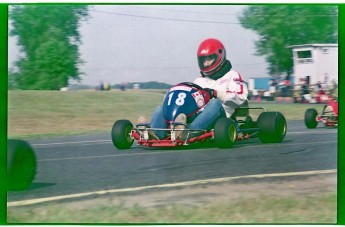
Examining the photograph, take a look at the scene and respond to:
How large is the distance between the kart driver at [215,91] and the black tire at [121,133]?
34 cm

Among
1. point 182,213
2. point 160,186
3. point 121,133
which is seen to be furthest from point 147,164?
point 182,213

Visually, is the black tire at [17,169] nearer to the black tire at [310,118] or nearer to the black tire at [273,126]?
the black tire at [273,126]

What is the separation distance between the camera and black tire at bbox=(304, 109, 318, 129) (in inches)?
484

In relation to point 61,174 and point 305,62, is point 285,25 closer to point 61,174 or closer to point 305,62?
point 305,62

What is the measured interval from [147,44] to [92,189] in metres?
1.98

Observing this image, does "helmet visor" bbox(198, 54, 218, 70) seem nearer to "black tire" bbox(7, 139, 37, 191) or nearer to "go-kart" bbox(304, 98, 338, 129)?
"go-kart" bbox(304, 98, 338, 129)

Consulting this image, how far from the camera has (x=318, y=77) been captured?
1189 centimetres

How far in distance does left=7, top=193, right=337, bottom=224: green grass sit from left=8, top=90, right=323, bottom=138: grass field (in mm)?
1230

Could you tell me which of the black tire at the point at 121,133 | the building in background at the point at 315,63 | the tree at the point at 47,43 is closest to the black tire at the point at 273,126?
the building in background at the point at 315,63

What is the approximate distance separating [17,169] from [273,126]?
355cm

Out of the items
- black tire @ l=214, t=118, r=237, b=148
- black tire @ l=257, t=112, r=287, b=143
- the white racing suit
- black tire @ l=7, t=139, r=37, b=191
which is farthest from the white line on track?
the white racing suit

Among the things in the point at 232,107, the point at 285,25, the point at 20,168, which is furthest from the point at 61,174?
the point at 285,25

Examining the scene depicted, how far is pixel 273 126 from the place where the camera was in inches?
481

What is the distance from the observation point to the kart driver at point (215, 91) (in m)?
11.6
